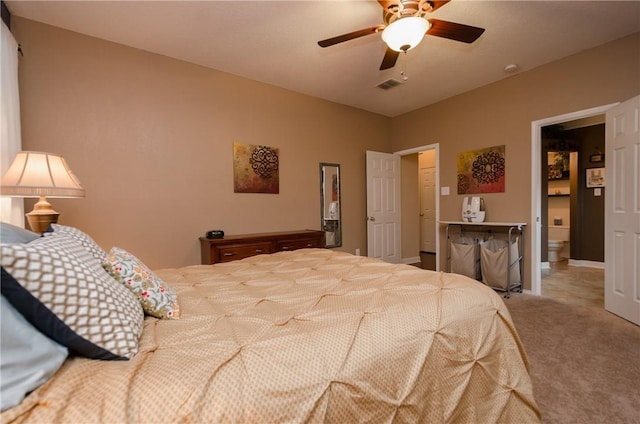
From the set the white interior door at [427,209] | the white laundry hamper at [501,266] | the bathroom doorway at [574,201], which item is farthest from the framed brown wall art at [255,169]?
the bathroom doorway at [574,201]

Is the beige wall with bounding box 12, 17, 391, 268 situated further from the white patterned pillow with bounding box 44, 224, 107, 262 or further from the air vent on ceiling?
the white patterned pillow with bounding box 44, 224, 107, 262

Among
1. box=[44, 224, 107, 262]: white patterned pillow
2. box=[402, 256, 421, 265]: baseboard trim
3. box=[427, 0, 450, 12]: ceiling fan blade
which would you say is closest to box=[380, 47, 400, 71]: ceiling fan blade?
box=[427, 0, 450, 12]: ceiling fan blade

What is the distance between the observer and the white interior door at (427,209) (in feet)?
20.9

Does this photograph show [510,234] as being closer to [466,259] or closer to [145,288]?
[466,259]

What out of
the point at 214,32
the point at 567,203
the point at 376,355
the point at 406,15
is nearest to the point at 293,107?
the point at 214,32

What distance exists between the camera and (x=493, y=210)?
12.7 ft

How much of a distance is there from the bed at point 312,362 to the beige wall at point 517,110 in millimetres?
2934

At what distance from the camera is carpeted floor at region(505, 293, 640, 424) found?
151cm

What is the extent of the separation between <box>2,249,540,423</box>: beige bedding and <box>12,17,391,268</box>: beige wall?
186cm

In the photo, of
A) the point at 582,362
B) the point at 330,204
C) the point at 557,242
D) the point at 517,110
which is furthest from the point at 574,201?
the point at 330,204

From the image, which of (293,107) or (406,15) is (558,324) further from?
(293,107)

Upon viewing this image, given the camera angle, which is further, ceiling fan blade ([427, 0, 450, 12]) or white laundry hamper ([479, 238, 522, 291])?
white laundry hamper ([479, 238, 522, 291])

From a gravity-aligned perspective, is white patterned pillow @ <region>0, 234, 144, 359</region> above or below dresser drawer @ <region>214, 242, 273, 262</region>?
above

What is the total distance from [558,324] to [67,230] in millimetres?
3661
